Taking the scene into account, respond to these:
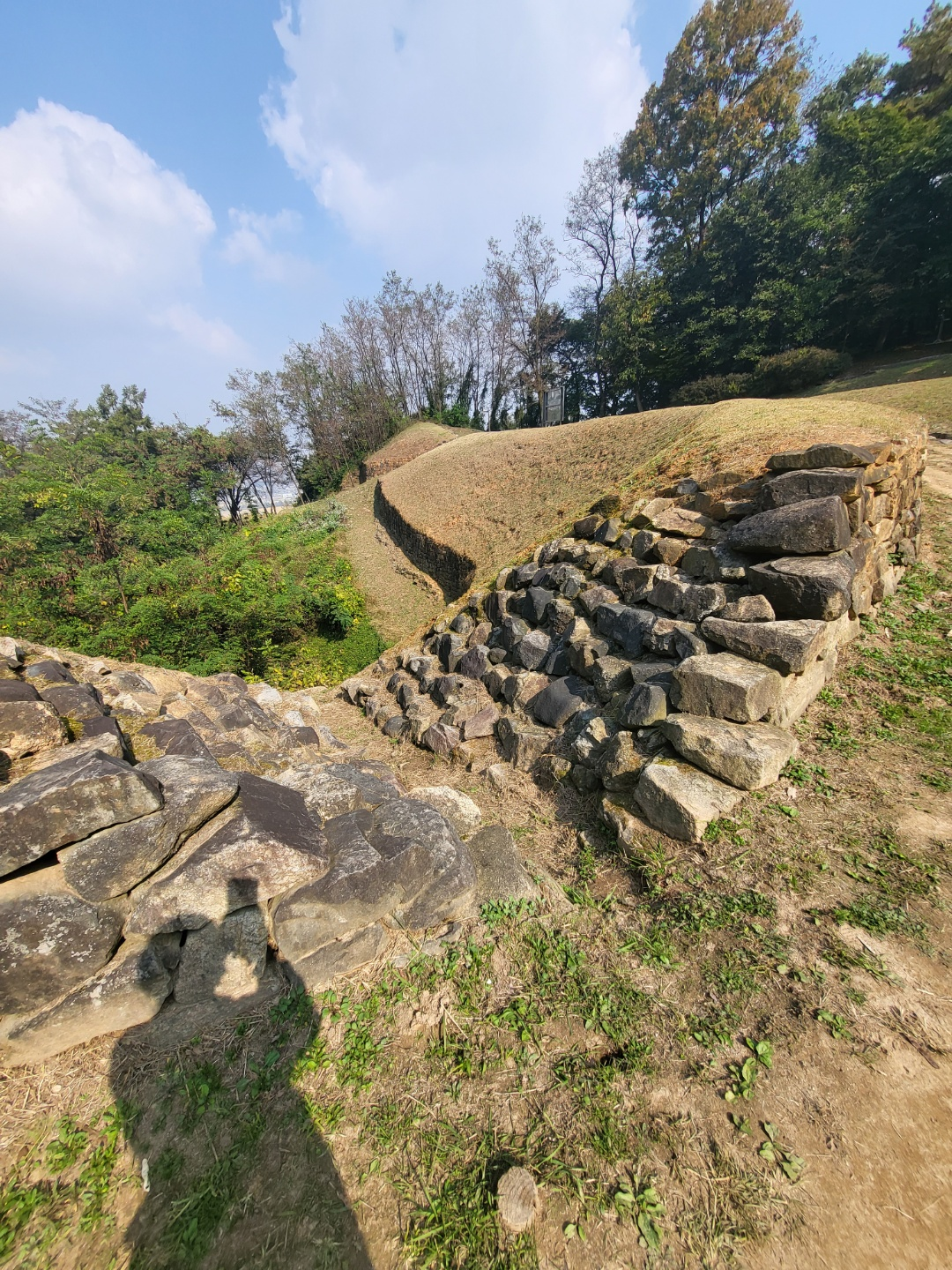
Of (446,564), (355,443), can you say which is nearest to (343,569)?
(446,564)

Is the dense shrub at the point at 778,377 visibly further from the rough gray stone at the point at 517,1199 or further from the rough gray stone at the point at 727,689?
the rough gray stone at the point at 517,1199

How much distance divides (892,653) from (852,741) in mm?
1210

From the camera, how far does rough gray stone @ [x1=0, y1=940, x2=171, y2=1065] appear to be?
1.86m

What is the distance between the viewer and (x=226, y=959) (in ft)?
6.93

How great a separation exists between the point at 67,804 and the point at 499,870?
206cm

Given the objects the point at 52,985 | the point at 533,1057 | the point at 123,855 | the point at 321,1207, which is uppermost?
the point at 123,855

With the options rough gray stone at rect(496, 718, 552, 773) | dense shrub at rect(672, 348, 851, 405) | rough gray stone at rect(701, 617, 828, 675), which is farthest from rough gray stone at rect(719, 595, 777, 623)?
dense shrub at rect(672, 348, 851, 405)

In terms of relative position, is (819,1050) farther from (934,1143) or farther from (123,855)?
(123,855)

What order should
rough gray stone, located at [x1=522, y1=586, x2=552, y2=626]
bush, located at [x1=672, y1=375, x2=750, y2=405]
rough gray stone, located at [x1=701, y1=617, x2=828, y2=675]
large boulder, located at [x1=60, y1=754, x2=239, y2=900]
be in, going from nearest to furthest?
large boulder, located at [x1=60, y1=754, x2=239, y2=900]
rough gray stone, located at [x1=701, y1=617, x2=828, y2=675]
rough gray stone, located at [x1=522, y1=586, x2=552, y2=626]
bush, located at [x1=672, y1=375, x2=750, y2=405]

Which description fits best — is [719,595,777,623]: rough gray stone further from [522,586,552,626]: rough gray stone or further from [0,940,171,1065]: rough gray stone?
[0,940,171,1065]: rough gray stone

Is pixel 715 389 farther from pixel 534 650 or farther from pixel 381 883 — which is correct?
pixel 381 883

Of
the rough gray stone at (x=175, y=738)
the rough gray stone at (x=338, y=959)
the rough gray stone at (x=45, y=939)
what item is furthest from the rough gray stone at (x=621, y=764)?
the rough gray stone at (x=45, y=939)

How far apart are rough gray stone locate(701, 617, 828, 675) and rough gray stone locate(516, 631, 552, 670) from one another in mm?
1836

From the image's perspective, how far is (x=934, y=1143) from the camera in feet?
5.15
